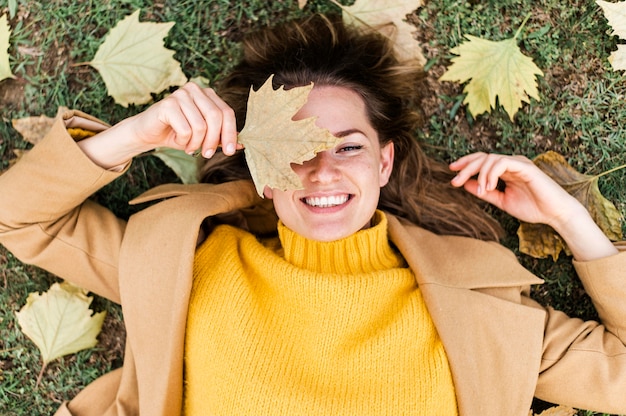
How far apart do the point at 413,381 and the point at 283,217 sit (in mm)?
696

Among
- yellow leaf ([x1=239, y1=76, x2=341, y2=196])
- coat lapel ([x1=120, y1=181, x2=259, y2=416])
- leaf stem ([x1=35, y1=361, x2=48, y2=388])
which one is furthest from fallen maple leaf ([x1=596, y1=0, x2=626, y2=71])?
leaf stem ([x1=35, y1=361, x2=48, y2=388])

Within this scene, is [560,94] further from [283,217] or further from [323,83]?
[283,217]

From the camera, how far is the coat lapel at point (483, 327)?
219 cm

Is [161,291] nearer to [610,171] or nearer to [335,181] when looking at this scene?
[335,181]

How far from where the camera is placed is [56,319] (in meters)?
2.59

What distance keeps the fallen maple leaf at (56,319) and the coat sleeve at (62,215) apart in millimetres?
263

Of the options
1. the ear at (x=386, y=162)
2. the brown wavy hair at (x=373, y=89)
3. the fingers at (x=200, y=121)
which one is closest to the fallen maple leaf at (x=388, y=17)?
the brown wavy hair at (x=373, y=89)

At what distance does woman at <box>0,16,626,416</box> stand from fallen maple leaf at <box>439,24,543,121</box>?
0.35 metres

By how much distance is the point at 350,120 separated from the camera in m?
2.18

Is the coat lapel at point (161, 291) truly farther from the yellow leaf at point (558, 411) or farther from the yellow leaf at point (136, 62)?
the yellow leaf at point (558, 411)

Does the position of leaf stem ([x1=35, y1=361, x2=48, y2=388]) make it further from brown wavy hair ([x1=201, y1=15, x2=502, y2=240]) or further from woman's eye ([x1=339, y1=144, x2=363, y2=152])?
woman's eye ([x1=339, y1=144, x2=363, y2=152])

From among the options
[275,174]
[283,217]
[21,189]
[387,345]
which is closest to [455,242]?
[387,345]

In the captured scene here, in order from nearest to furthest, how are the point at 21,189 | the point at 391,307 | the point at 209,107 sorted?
the point at 209,107 < the point at 21,189 < the point at 391,307

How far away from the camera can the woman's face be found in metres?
2.08
